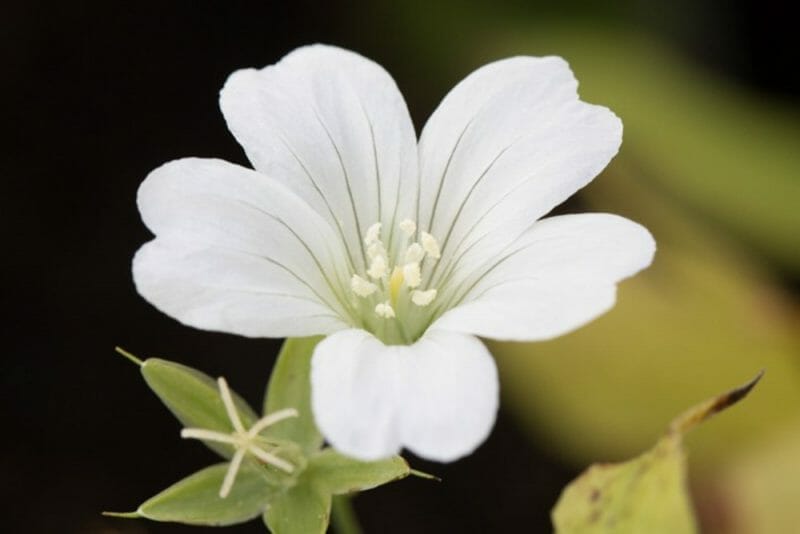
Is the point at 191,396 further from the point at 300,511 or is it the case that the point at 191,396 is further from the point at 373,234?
the point at 373,234

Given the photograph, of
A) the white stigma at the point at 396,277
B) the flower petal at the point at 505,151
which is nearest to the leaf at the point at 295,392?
the white stigma at the point at 396,277

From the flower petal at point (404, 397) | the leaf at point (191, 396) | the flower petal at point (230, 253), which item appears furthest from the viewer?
the leaf at point (191, 396)

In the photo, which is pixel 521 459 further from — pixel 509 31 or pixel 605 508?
pixel 605 508

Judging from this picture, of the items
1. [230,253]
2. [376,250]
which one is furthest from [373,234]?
[230,253]

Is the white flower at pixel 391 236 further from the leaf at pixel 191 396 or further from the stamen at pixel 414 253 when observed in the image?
the leaf at pixel 191 396

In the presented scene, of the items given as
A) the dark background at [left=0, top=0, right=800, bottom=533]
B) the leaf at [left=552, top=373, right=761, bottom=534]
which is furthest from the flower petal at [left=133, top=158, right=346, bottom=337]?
the dark background at [left=0, top=0, right=800, bottom=533]

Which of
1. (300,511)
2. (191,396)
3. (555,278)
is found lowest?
(300,511)

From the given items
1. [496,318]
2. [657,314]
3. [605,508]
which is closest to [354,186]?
[496,318]
